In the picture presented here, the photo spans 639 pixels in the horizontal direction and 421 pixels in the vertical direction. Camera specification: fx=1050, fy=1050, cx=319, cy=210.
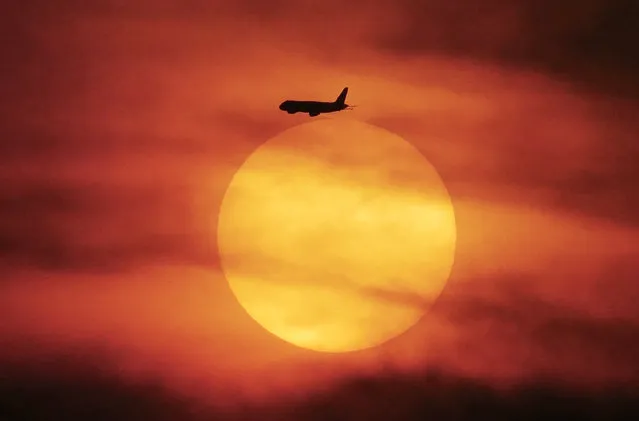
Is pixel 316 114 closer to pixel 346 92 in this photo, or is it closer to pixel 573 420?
pixel 346 92

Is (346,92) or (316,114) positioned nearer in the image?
(316,114)

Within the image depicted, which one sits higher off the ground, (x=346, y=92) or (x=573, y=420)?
(x=346, y=92)

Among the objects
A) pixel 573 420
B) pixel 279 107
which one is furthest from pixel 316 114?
pixel 573 420

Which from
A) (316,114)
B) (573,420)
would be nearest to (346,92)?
(316,114)

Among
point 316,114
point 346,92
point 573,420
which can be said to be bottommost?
point 573,420

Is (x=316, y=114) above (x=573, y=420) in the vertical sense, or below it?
above

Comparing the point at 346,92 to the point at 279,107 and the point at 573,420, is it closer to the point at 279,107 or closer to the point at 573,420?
the point at 279,107

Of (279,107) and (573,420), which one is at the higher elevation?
(279,107)

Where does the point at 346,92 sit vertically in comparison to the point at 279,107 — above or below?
above

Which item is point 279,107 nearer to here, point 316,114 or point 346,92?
point 316,114
